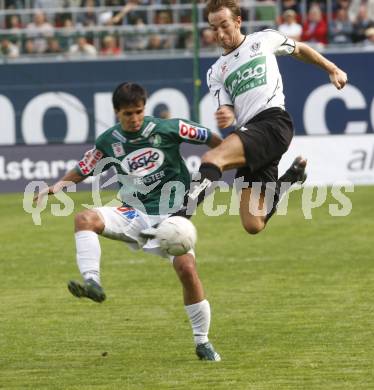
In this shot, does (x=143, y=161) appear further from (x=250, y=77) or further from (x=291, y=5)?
(x=291, y=5)

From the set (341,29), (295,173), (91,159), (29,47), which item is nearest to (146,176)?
(91,159)

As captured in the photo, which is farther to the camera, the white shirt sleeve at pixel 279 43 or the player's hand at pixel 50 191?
the white shirt sleeve at pixel 279 43

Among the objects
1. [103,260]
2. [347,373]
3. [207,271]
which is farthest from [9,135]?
[347,373]

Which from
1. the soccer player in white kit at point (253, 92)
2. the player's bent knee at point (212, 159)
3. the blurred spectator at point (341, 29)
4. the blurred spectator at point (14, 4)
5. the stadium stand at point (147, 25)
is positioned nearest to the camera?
the player's bent knee at point (212, 159)

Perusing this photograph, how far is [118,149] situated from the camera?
8.52 meters

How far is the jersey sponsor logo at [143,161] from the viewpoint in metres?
8.56

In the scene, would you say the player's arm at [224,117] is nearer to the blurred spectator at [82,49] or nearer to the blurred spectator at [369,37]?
the blurred spectator at [82,49]

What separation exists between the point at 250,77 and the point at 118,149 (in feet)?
4.91

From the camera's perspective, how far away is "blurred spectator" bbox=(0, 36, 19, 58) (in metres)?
24.7

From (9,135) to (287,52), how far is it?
49.5 ft

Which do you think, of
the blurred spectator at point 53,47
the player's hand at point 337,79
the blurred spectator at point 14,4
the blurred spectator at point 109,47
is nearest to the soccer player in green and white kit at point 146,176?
the player's hand at point 337,79

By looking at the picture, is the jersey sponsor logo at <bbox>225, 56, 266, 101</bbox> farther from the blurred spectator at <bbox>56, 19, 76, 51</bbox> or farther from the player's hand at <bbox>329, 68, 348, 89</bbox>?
the blurred spectator at <bbox>56, 19, 76, 51</bbox>

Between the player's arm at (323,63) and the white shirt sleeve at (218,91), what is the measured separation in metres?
0.70

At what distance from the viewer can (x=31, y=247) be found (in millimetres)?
15836
